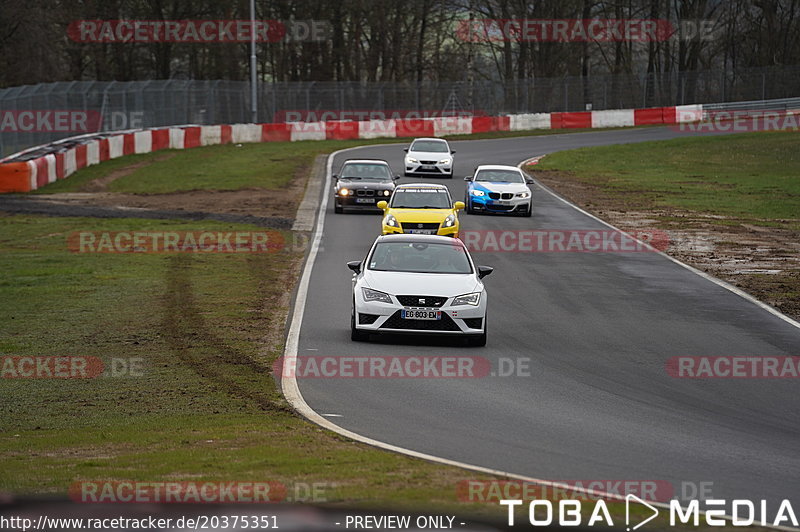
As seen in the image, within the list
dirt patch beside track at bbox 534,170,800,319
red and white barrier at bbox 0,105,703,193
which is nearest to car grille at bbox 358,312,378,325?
dirt patch beside track at bbox 534,170,800,319

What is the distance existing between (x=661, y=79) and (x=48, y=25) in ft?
127

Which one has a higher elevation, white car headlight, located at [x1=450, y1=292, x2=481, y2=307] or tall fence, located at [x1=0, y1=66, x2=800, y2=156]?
tall fence, located at [x1=0, y1=66, x2=800, y2=156]

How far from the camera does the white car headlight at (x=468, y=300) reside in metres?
15.5

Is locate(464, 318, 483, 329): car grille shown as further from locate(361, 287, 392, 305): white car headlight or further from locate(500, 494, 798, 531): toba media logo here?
locate(500, 494, 798, 531): toba media logo

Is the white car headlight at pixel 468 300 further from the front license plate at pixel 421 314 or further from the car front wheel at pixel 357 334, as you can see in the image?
the car front wheel at pixel 357 334

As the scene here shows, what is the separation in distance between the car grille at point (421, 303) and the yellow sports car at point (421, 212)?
975 centimetres

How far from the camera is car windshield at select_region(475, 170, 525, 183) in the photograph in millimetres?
32625

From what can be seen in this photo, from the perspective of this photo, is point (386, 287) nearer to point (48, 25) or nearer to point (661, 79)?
point (48, 25)

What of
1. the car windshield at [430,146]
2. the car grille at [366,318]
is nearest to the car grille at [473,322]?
the car grille at [366,318]

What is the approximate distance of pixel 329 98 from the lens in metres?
65.6

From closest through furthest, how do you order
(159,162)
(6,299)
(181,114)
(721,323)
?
(721,323)
(6,299)
(159,162)
(181,114)

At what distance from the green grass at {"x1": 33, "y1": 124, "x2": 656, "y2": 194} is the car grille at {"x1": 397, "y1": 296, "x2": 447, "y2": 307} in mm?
23769

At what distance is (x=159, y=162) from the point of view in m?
46.8

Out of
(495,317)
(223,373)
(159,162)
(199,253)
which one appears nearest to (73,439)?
(223,373)
